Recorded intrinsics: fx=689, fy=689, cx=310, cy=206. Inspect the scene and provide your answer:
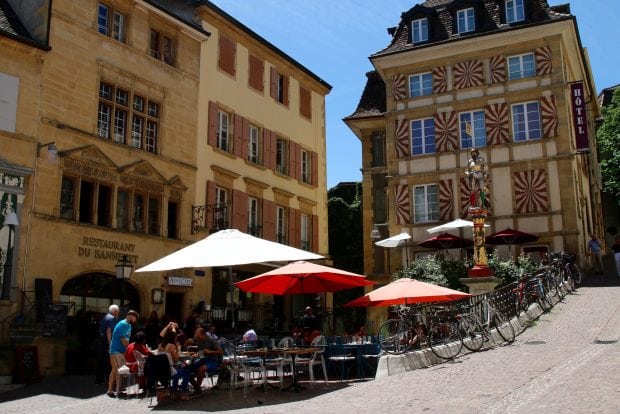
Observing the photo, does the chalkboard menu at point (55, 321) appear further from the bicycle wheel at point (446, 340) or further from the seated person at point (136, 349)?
the bicycle wheel at point (446, 340)

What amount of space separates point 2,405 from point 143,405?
3002 mm

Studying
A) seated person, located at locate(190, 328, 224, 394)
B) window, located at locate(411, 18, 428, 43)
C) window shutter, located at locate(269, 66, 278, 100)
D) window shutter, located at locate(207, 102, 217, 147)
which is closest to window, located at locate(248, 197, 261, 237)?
window shutter, located at locate(207, 102, 217, 147)

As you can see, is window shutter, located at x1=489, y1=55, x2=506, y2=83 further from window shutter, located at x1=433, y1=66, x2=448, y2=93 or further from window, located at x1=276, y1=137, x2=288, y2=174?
window, located at x1=276, y1=137, x2=288, y2=174

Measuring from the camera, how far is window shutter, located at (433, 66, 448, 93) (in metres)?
30.3

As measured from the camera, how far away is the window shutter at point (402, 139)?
1209 inches

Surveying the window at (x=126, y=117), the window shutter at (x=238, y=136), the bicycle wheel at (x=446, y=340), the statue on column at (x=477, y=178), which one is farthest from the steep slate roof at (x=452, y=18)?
the bicycle wheel at (x=446, y=340)

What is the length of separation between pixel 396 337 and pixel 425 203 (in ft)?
58.5

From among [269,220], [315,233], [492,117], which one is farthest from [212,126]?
[492,117]

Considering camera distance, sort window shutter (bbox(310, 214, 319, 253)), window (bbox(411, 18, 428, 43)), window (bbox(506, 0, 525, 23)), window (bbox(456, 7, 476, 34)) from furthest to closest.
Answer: window (bbox(411, 18, 428, 43))
window (bbox(456, 7, 476, 34))
window shutter (bbox(310, 214, 319, 253))
window (bbox(506, 0, 525, 23))

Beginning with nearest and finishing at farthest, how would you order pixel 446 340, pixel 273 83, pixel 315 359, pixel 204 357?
pixel 204 357
pixel 315 359
pixel 446 340
pixel 273 83

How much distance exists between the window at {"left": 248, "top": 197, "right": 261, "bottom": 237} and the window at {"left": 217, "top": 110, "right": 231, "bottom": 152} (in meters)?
2.28

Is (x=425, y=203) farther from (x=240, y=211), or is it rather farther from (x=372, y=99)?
(x=240, y=211)

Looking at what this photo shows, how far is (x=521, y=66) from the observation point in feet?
95.1

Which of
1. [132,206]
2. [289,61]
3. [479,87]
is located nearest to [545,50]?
[479,87]
